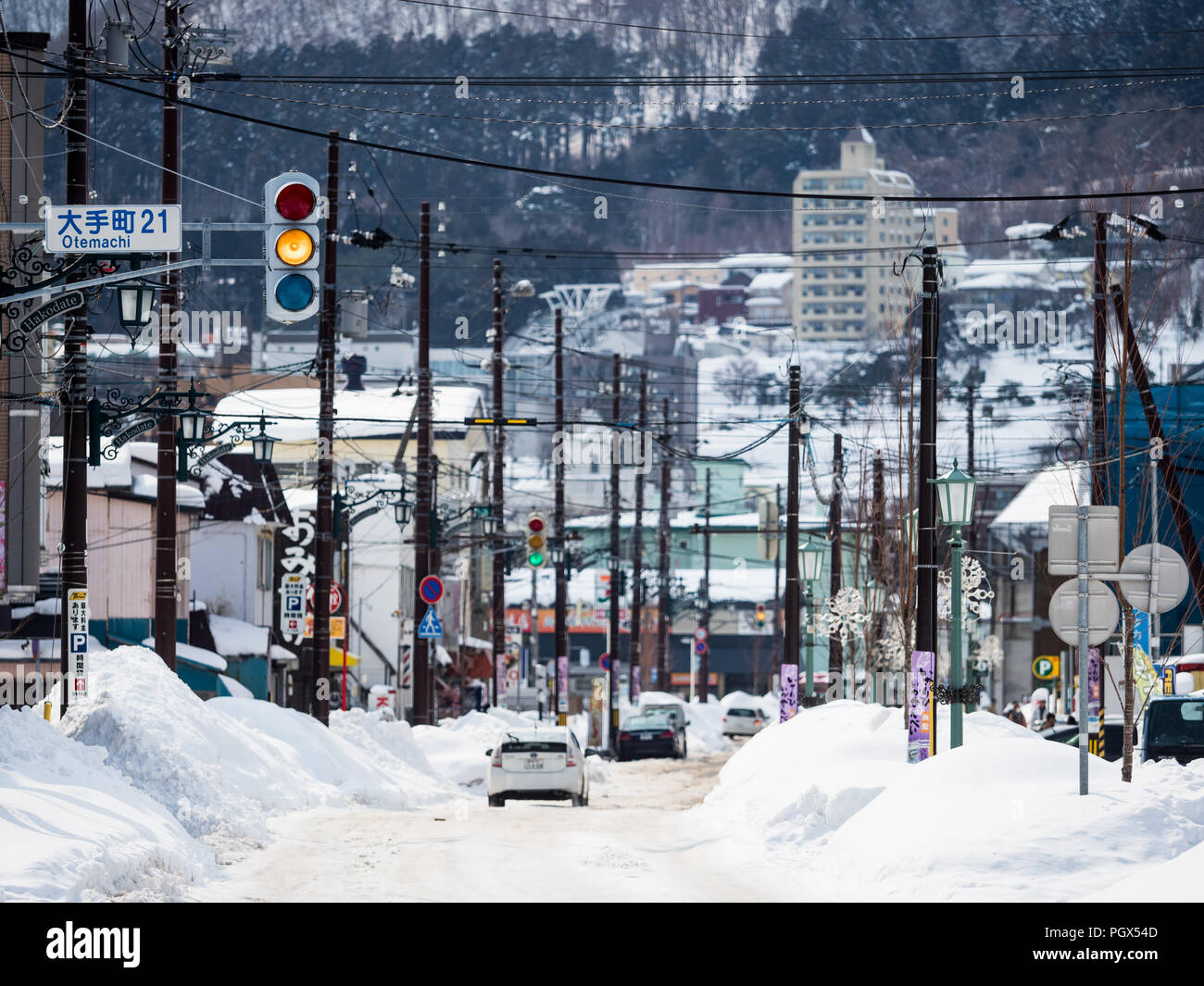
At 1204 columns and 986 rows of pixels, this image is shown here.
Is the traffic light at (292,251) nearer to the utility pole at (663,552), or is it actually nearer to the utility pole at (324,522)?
the utility pole at (324,522)

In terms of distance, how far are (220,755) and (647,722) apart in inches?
1188

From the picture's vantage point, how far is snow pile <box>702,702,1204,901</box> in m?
15.4

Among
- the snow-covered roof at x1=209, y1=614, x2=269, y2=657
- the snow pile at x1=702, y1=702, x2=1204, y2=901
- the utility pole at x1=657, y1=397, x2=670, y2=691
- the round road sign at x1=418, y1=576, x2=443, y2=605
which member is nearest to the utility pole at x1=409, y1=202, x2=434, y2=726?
the round road sign at x1=418, y1=576, x2=443, y2=605

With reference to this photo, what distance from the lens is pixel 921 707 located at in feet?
85.9

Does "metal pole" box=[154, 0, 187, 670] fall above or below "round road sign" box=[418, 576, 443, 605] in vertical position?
above

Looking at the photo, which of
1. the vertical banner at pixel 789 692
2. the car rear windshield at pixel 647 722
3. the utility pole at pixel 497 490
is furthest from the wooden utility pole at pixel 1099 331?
the car rear windshield at pixel 647 722

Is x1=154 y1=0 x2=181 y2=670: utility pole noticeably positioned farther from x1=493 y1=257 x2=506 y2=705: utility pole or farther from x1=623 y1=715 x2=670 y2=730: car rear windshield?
x1=623 y1=715 x2=670 y2=730: car rear windshield

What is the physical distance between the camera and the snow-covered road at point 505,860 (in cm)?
1667

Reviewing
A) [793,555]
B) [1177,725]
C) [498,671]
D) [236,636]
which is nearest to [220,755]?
[1177,725]

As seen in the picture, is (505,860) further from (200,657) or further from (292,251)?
(200,657)

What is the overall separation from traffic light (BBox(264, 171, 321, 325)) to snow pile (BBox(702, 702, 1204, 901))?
712cm
